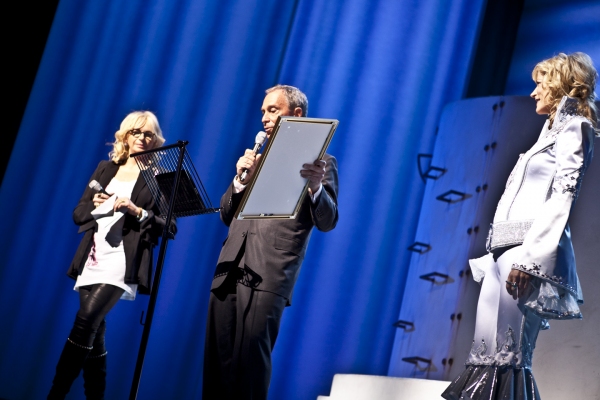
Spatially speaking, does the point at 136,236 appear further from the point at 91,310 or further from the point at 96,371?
the point at 96,371

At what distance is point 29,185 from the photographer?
3975mm

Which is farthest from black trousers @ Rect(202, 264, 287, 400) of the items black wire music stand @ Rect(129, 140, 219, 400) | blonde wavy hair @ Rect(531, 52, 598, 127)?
blonde wavy hair @ Rect(531, 52, 598, 127)

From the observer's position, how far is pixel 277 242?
233cm

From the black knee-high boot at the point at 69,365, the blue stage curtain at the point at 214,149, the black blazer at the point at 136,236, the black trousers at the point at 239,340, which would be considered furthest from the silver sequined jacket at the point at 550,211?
the blue stage curtain at the point at 214,149

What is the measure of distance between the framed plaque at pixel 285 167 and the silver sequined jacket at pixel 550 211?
60 centimetres

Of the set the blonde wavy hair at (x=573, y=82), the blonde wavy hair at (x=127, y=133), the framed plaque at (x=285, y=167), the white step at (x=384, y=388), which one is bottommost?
the white step at (x=384, y=388)

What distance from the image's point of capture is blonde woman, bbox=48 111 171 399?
2932 millimetres

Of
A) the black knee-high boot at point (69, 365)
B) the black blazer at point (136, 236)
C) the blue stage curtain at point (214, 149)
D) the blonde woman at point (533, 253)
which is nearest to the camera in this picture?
the blonde woman at point (533, 253)

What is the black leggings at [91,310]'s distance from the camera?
115 inches

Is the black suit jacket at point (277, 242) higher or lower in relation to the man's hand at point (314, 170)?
lower

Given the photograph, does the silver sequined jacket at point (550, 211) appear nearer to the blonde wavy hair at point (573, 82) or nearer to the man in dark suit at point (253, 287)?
the blonde wavy hair at point (573, 82)

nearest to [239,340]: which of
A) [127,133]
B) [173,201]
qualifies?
[173,201]

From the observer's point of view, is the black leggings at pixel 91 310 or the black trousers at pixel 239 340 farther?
the black leggings at pixel 91 310

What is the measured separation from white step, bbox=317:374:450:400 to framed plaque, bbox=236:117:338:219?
3.70 ft
